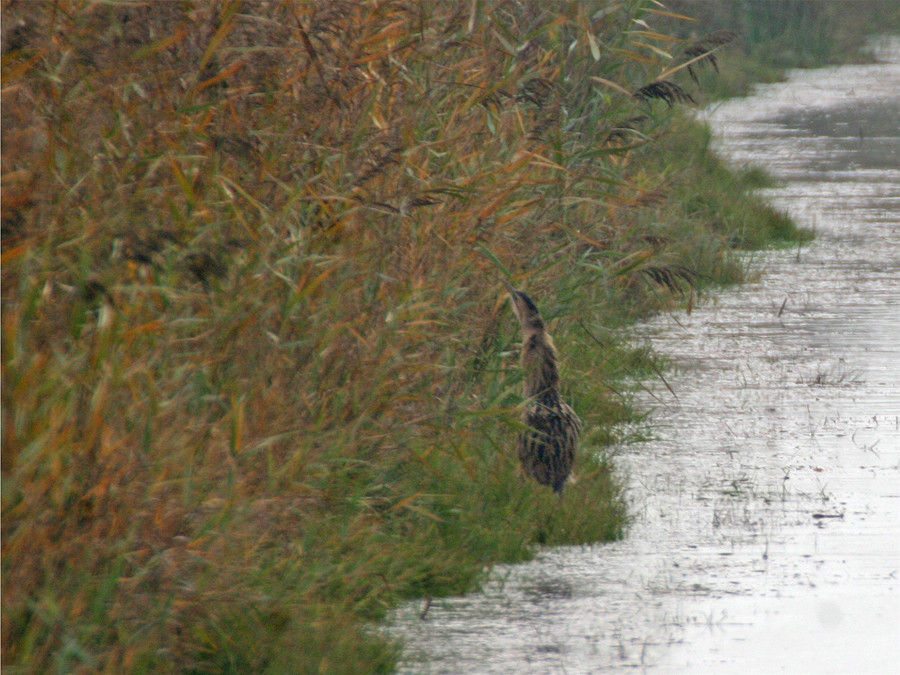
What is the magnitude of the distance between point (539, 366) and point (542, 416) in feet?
0.68

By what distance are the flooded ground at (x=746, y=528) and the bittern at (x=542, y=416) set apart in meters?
0.38

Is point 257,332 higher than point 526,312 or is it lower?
higher

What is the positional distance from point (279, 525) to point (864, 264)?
27.8 feet

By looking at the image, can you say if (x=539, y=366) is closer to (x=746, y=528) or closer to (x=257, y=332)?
(x=746, y=528)

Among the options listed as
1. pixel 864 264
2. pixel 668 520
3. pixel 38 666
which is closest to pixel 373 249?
pixel 668 520

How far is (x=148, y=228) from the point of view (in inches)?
177

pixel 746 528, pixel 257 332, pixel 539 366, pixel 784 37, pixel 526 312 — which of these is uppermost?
pixel 257 332

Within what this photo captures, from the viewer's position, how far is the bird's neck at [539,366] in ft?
18.8

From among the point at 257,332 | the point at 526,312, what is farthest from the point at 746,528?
the point at 257,332

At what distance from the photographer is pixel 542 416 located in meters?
5.64

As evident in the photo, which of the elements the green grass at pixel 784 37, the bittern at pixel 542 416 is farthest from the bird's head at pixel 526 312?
the green grass at pixel 784 37

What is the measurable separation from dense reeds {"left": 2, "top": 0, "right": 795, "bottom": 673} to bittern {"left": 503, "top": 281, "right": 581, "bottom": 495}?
9 centimetres

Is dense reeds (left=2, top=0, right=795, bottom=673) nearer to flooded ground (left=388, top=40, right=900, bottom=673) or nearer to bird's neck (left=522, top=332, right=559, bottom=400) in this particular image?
bird's neck (left=522, top=332, right=559, bottom=400)

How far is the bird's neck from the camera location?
5.72 m
